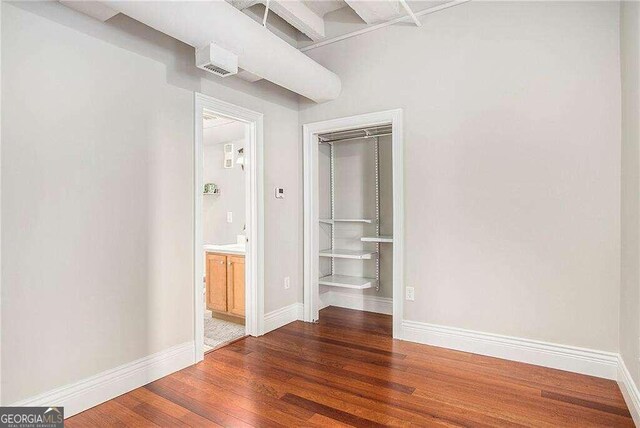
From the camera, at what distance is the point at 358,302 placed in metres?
4.32

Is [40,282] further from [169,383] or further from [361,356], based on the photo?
[361,356]

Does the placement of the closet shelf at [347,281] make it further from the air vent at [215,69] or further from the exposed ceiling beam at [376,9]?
the exposed ceiling beam at [376,9]

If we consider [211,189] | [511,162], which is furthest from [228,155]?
[511,162]

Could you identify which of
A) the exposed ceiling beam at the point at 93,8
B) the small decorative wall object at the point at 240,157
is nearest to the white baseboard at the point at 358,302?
the small decorative wall object at the point at 240,157

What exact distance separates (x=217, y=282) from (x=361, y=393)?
2.25 metres

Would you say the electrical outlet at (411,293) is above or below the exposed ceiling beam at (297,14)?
below

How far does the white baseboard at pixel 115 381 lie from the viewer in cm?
204

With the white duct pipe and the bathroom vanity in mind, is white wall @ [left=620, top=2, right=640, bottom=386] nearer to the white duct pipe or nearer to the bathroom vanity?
the white duct pipe

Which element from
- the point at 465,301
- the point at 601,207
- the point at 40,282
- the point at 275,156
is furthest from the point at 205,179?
the point at 601,207

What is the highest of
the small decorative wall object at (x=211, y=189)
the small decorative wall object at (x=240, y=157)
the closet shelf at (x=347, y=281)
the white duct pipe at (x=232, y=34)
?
the white duct pipe at (x=232, y=34)

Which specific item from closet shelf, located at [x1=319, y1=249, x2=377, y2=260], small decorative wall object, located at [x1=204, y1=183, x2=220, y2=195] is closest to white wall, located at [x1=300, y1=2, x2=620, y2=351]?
closet shelf, located at [x1=319, y1=249, x2=377, y2=260]

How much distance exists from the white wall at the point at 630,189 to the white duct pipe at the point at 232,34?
2.18 meters

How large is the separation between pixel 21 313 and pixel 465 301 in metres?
3.01

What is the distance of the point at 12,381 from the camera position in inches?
73.4
